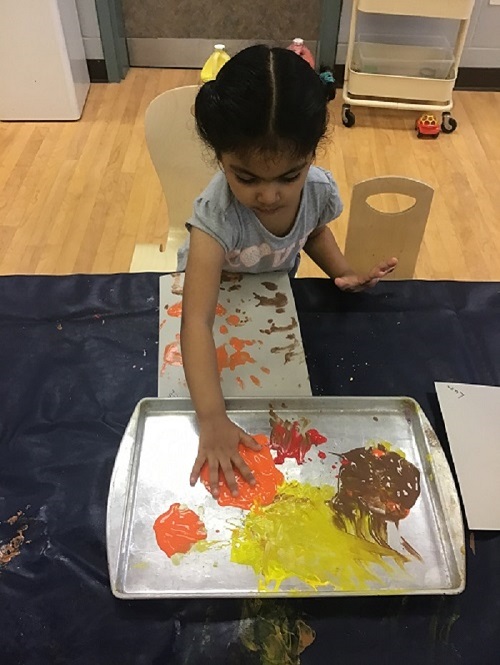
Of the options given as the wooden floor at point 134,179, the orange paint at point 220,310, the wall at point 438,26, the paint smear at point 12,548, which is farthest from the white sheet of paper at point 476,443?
the wall at point 438,26

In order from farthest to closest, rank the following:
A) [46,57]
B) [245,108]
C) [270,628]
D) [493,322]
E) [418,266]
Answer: [46,57] → [418,266] → [493,322] → [245,108] → [270,628]

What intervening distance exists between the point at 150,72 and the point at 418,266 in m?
1.71

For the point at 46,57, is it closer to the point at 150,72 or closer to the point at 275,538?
the point at 150,72

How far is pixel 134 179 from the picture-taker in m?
2.24

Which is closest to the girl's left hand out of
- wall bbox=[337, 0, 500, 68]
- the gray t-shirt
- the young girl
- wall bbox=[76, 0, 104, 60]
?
the young girl

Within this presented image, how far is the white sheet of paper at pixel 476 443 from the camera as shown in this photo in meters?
0.70

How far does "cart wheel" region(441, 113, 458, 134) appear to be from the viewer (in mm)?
2510

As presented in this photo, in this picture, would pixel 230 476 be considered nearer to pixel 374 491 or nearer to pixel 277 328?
pixel 374 491

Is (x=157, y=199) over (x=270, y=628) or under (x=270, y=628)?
under

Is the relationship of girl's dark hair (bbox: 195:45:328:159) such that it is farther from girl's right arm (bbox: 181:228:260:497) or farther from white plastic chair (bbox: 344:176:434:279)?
white plastic chair (bbox: 344:176:434:279)

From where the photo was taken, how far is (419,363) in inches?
34.6

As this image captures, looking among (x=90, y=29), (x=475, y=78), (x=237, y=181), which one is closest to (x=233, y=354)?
(x=237, y=181)

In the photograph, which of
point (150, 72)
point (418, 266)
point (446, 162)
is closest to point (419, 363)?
point (418, 266)

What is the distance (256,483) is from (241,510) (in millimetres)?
40
